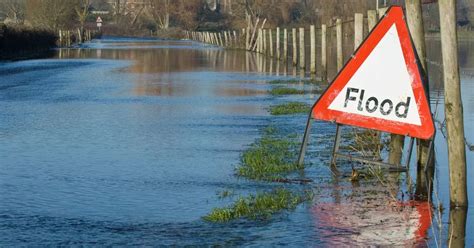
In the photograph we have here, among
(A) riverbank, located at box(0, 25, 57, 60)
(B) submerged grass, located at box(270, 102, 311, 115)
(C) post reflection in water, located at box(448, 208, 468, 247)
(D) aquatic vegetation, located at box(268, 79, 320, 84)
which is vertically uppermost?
(A) riverbank, located at box(0, 25, 57, 60)

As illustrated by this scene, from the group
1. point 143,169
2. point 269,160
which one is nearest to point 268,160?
point 269,160

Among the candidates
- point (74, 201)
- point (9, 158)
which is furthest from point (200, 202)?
point (9, 158)

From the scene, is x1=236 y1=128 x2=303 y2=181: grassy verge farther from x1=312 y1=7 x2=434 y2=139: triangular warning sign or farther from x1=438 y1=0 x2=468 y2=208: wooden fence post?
x1=438 y1=0 x2=468 y2=208: wooden fence post

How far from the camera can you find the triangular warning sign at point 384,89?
11039 mm

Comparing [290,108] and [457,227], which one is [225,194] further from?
[290,108]

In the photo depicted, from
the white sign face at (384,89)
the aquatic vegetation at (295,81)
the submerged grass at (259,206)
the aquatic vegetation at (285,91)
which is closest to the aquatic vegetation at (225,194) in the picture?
the submerged grass at (259,206)

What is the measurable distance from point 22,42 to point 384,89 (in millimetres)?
51092

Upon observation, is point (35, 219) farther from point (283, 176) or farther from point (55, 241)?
point (283, 176)

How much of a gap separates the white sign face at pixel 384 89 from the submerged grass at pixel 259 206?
1.16m

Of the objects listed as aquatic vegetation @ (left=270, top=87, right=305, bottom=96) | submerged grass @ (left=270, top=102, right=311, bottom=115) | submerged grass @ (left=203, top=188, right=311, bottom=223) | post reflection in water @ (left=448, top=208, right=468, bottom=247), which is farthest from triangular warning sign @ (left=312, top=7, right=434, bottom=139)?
aquatic vegetation @ (left=270, top=87, right=305, bottom=96)

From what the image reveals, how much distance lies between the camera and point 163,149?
15438 mm

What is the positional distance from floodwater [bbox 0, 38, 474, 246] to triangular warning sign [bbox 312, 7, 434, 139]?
39.3 inches

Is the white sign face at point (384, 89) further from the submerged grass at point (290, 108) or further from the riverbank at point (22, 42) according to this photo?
the riverbank at point (22, 42)

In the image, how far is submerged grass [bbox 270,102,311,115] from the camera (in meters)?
21.8
